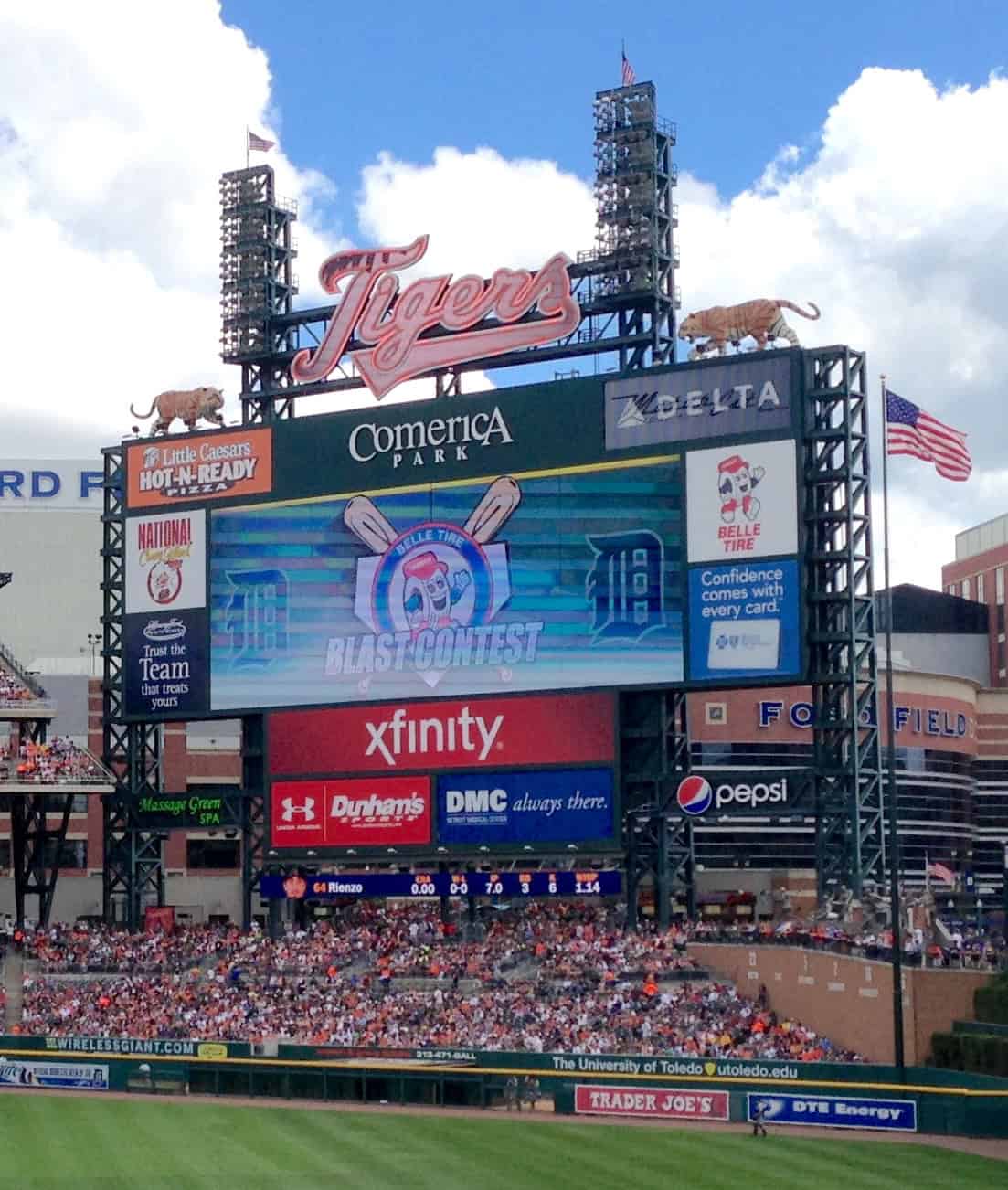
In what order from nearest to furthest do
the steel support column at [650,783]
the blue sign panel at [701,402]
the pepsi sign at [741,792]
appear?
the pepsi sign at [741,792] < the blue sign panel at [701,402] < the steel support column at [650,783]

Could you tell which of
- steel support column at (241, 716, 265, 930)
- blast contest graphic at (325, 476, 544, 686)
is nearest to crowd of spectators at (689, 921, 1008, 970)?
blast contest graphic at (325, 476, 544, 686)

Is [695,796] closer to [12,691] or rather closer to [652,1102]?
[652,1102]

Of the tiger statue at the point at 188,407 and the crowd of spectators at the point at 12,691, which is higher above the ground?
the tiger statue at the point at 188,407

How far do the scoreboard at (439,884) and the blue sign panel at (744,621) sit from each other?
20.3 ft

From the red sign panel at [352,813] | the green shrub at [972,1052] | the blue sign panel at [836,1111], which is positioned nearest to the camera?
the blue sign panel at [836,1111]

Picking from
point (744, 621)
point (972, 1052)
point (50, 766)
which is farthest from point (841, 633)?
point (50, 766)

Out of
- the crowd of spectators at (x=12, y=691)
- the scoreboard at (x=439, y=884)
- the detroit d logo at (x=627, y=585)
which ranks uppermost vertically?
the detroit d logo at (x=627, y=585)

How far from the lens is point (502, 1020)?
50031 millimetres

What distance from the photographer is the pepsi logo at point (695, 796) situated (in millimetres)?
51281

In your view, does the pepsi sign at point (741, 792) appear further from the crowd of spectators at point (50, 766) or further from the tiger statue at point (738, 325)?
the crowd of spectators at point (50, 766)

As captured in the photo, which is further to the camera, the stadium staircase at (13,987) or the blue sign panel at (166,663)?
the blue sign panel at (166,663)

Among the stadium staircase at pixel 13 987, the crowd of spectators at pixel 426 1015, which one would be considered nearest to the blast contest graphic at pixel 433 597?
the crowd of spectators at pixel 426 1015

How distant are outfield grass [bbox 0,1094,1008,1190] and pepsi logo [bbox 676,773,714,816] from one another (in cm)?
1087

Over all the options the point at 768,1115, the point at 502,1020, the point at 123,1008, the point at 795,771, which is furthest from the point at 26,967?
the point at 768,1115
